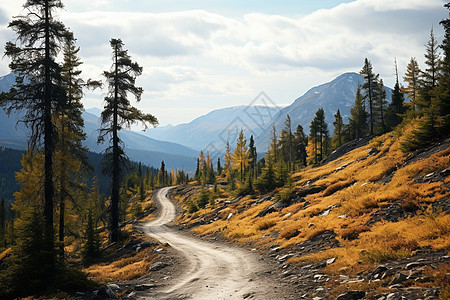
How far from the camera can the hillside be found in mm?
7551

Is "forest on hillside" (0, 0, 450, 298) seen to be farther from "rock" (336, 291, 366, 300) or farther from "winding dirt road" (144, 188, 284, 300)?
"rock" (336, 291, 366, 300)

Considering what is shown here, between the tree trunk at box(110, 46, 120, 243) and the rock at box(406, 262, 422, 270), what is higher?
the tree trunk at box(110, 46, 120, 243)

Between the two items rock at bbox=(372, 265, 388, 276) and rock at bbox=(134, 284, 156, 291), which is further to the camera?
rock at bbox=(134, 284, 156, 291)

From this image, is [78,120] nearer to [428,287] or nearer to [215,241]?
[215,241]

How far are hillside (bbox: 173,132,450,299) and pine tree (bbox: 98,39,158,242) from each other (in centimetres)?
1066

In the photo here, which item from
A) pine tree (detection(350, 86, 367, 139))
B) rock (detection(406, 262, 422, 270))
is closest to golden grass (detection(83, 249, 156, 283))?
rock (detection(406, 262, 422, 270))

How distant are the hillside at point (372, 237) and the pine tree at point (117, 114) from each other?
10663 mm

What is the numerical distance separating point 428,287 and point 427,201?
25.7ft

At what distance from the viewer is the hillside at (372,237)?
24.8 feet

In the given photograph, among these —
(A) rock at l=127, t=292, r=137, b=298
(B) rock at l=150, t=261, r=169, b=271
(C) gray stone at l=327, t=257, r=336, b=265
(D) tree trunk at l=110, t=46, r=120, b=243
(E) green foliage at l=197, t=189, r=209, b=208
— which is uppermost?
(D) tree trunk at l=110, t=46, r=120, b=243

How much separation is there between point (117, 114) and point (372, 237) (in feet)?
67.1

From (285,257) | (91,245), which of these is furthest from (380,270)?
(91,245)

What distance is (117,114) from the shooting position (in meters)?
23.1

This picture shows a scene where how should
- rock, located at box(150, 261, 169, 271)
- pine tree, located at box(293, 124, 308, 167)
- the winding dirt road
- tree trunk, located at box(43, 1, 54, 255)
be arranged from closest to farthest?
1. the winding dirt road
2. rock, located at box(150, 261, 169, 271)
3. tree trunk, located at box(43, 1, 54, 255)
4. pine tree, located at box(293, 124, 308, 167)
